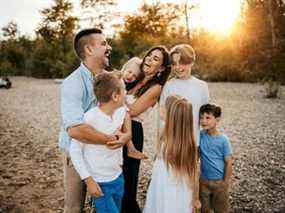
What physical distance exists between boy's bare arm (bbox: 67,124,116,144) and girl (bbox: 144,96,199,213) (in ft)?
1.98

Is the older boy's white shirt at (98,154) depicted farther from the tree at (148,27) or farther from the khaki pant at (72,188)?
the tree at (148,27)

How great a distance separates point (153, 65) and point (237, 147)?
419 cm

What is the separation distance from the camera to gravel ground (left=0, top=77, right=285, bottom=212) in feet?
13.5

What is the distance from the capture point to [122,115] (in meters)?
2.38

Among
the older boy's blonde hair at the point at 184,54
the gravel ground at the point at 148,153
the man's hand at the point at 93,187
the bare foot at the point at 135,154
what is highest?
the older boy's blonde hair at the point at 184,54

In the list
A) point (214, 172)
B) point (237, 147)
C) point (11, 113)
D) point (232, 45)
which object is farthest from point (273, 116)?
point (232, 45)

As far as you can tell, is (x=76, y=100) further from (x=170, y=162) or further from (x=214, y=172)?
(x=214, y=172)

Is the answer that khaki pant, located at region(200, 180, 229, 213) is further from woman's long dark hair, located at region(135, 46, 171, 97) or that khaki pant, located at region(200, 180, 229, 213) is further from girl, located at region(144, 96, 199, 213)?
woman's long dark hair, located at region(135, 46, 171, 97)

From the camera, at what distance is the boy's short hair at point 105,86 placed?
222 centimetres

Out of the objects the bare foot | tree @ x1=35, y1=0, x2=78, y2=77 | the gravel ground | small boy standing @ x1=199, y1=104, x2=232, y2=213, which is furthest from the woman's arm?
tree @ x1=35, y1=0, x2=78, y2=77

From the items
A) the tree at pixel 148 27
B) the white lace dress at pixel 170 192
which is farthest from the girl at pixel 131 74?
the tree at pixel 148 27

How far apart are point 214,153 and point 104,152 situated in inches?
43.6

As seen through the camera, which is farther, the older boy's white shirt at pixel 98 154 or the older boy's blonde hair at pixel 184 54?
the older boy's blonde hair at pixel 184 54

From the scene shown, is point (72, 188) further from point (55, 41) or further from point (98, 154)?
point (55, 41)
